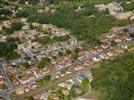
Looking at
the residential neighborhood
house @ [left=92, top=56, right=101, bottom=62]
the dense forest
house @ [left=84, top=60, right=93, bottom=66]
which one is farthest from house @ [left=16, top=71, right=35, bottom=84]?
house @ [left=92, top=56, right=101, bottom=62]

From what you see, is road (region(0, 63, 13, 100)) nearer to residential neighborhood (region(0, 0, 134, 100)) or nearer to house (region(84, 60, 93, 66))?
residential neighborhood (region(0, 0, 134, 100))

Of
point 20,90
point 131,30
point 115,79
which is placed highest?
point 131,30

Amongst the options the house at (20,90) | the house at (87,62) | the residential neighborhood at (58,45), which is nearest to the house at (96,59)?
the residential neighborhood at (58,45)

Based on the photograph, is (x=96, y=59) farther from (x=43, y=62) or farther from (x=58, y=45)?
(x=58, y=45)

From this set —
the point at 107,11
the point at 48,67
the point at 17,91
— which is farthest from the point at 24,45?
the point at 107,11

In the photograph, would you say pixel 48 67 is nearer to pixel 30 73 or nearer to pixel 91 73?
pixel 30 73

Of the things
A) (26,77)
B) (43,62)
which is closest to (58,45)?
(43,62)

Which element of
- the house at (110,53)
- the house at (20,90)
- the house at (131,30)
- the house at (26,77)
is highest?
the house at (131,30)

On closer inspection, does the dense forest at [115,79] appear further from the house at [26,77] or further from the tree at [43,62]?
the house at [26,77]

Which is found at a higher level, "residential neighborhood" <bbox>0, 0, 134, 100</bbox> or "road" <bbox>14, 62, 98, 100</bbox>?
"residential neighborhood" <bbox>0, 0, 134, 100</bbox>
